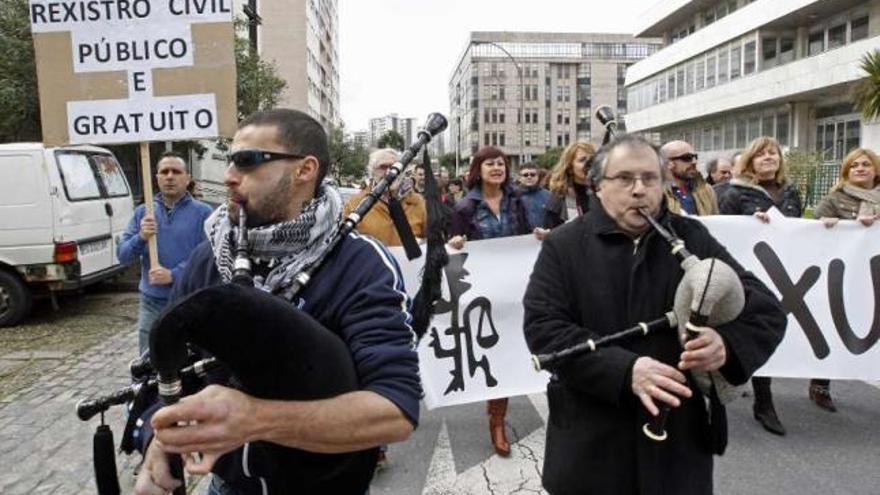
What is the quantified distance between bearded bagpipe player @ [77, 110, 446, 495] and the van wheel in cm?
782

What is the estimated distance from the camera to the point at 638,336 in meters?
2.30

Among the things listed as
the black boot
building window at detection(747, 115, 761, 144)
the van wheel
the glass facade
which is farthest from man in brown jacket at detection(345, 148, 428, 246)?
building window at detection(747, 115, 761, 144)

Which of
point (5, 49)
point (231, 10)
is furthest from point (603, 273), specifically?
point (5, 49)

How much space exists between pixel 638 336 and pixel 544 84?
119 metres

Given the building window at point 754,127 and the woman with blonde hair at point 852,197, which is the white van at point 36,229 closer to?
the woman with blonde hair at point 852,197

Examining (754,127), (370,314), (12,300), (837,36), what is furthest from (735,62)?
(370,314)

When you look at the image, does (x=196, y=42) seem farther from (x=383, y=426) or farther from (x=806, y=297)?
(x=806, y=297)

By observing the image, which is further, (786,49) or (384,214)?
(786,49)

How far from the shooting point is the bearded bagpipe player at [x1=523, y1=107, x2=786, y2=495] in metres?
2.12

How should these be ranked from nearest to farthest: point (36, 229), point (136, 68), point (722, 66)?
point (136, 68) → point (36, 229) → point (722, 66)

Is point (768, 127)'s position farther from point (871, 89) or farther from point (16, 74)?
point (16, 74)

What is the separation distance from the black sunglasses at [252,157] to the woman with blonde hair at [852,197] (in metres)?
4.80

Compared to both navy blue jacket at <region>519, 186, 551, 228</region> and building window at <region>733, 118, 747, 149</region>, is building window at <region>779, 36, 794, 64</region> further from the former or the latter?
navy blue jacket at <region>519, 186, 551, 228</region>

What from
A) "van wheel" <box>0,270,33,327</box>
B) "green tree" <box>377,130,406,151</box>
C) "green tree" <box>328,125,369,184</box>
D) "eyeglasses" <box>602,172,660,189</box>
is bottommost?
"van wheel" <box>0,270,33,327</box>
